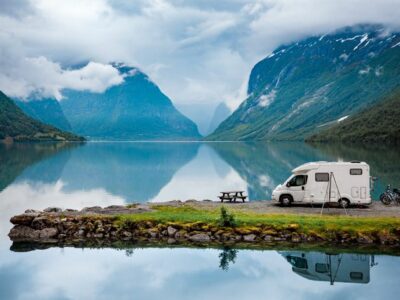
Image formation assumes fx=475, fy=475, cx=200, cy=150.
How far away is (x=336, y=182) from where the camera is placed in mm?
37906

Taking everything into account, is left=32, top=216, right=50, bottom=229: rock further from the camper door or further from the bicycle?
the bicycle

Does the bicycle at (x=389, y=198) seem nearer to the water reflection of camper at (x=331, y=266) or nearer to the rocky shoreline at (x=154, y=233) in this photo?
the rocky shoreline at (x=154, y=233)

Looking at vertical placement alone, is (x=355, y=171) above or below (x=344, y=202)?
above

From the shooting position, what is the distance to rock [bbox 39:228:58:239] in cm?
3338

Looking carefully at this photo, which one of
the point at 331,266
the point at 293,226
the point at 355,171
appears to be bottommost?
the point at 331,266

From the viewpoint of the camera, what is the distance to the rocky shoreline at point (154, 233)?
1196 inches

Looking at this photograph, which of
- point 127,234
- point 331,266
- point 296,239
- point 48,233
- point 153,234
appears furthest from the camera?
point 48,233

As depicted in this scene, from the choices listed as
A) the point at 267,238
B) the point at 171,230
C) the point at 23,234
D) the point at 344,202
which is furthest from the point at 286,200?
the point at 23,234

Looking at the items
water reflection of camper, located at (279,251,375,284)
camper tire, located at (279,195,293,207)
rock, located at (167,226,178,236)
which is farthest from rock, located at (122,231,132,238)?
camper tire, located at (279,195,293,207)

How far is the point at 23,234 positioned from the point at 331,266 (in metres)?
21.3

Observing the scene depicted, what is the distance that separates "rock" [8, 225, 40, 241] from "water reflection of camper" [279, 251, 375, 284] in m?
17.4

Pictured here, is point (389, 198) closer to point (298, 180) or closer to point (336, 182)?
point (336, 182)

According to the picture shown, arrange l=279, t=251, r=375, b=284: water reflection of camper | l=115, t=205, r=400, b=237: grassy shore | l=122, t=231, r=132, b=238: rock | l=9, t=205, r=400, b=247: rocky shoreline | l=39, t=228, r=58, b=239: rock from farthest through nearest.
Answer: l=39, t=228, r=58, b=239: rock < l=122, t=231, r=132, b=238: rock < l=115, t=205, r=400, b=237: grassy shore < l=9, t=205, r=400, b=247: rocky shoreline < l=279, t=251, r=375, b=284: water reflection of camper

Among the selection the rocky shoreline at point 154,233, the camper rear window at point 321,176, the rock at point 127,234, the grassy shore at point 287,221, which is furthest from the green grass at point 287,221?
the camper rear window at point 321,176
